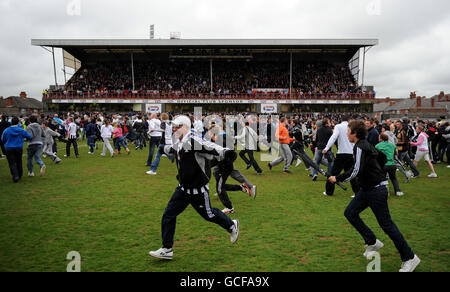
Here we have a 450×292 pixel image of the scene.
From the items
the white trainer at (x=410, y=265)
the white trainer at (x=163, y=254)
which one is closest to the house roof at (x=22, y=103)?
the white trainer at (x=163, y=254)

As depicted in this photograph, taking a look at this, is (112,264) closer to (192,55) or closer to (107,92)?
(107,92)

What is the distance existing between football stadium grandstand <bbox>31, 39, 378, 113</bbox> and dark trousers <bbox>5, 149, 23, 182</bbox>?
1160 inches

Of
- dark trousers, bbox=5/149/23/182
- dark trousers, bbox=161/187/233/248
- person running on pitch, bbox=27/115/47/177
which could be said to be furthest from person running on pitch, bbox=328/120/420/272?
person running on pitch, bbox=27/115/47/177

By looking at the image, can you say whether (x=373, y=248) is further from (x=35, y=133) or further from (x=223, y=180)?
(x=35, y=133)

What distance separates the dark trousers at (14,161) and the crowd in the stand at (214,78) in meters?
31.6

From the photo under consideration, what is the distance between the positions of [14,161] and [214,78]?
121 ft

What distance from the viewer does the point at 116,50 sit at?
45.3 meters

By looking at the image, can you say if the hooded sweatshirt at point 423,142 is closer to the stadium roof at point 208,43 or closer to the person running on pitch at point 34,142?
the person running on pitch at point 34,142

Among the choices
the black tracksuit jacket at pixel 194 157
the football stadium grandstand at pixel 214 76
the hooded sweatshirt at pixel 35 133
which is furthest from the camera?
the football stadium grandstand at pixel 214 76

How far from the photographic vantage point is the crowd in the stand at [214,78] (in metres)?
42.0

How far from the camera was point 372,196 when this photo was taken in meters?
3.99

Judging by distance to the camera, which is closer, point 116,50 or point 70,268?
point 70,268
